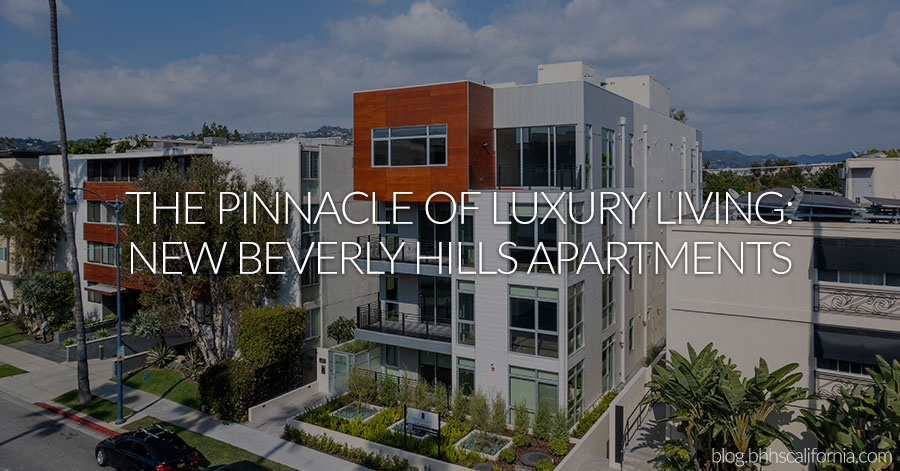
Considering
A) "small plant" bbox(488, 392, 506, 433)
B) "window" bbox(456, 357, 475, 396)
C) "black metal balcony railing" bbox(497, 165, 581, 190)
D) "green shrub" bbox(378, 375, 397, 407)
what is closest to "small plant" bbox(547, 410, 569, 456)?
"small plant" bbox(488, 392, 506, 433)

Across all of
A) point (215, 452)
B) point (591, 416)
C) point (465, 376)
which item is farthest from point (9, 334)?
point (591, 416)

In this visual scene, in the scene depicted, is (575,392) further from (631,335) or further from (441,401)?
(631,335)

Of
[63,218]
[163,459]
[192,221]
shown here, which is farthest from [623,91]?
[63,218]

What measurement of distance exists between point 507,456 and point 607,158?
493 inches

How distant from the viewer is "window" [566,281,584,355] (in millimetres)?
21125

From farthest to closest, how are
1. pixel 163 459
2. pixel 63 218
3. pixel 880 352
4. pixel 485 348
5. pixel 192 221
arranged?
pixel 63 218
pixel 192 221
pixel 485 348
pixel 163 459
pixel 880 352

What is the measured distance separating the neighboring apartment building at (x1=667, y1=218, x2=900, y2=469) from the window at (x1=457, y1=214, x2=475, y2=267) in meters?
6.83

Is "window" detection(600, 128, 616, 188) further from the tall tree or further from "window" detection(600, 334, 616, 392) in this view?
the tall tree

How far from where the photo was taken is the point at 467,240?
22406mm

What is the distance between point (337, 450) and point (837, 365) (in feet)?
49.5

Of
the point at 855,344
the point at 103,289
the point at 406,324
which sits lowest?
the point at 406,324

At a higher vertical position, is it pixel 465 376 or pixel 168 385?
pixel 465 376

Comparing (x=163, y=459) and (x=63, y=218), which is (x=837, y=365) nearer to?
(x=163, y=459)

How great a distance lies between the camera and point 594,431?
20.4 m
